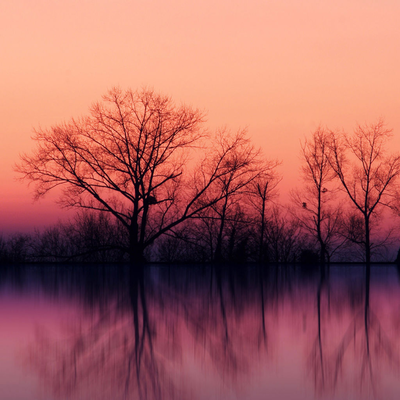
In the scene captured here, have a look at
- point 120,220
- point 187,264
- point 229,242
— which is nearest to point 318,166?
point 229,242

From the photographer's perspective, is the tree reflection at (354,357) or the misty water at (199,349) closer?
the misty water at (199,349)

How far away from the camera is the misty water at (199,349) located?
3.50m

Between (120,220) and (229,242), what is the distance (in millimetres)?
4743

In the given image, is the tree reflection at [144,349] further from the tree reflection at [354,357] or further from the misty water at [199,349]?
the tree reflection at [354,357]

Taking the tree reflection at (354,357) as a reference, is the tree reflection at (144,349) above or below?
above

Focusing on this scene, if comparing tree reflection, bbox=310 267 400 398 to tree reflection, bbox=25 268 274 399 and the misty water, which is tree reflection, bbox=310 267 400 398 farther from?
tree reflection, bbox=25 268 274 399

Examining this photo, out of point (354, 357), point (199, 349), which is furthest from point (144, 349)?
point (354, 357)

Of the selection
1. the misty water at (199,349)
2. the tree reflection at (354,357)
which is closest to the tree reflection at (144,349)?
the misty water at (199,349)

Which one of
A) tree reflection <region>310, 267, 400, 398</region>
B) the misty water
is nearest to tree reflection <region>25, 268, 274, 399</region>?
the misty water

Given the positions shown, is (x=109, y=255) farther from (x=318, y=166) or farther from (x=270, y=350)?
(x=270, y=350)

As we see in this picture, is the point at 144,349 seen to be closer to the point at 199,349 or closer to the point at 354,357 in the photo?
the point at 199,349

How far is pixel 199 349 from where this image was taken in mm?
4656

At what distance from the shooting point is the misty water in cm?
350

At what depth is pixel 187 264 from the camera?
22500 mm
